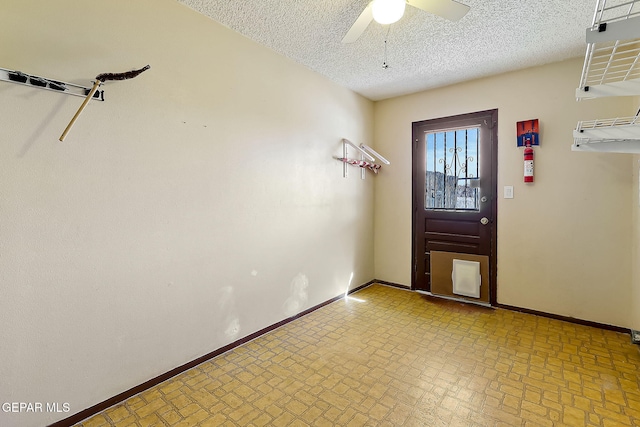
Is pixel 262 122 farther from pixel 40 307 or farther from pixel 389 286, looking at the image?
pixel 389 286

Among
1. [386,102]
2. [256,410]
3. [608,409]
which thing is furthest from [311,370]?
[386,102]

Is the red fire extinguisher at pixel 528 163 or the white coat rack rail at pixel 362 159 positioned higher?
the white coat rack rail at pixel 362 159

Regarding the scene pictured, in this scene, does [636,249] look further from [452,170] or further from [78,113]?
[78,113]

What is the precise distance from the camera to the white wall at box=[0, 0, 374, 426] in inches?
57.1

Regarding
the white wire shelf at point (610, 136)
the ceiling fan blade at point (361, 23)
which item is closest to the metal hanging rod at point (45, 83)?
the ceiling fan blade at point (361, 23)

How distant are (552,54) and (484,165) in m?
1.12

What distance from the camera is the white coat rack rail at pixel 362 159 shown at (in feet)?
11.6

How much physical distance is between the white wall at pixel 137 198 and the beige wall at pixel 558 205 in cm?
214

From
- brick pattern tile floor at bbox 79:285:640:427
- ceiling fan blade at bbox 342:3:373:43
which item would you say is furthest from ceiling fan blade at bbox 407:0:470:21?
brick pattern tile floor at bbox 79:285:640:427

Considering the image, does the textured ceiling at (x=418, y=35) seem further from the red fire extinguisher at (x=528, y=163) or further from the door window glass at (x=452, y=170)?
the red fire extinguisher at (x=528, y=163)

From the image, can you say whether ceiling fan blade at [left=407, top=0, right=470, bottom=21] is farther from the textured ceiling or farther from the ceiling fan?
the textured ceiling

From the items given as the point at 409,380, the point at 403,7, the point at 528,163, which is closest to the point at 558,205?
the point at 528,163

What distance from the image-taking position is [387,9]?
65.2 inches

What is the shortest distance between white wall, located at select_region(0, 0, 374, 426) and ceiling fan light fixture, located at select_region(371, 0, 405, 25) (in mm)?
1189
